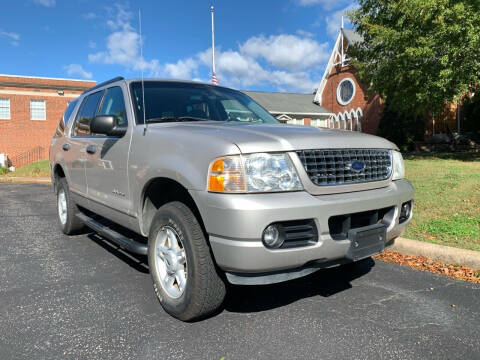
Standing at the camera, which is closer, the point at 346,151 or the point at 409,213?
the point at 346,151

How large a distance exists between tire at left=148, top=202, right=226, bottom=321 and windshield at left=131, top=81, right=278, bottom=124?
Answer: 1.13 m

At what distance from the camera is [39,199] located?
1011 cm

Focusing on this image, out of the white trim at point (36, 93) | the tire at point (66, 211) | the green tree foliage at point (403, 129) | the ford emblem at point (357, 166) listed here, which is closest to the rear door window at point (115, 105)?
the tire at point (66, 211)

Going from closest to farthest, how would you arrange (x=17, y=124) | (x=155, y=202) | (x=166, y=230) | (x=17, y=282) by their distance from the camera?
1. (x=166, y=230)
2. (x=155, y=202)
3. (x=17, y=282)
4. (x=17, y=124)

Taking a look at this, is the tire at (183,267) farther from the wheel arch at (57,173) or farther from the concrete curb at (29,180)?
the concrete curb at (29,180)

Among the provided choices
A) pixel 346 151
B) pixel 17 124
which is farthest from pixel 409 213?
pixel 17 124

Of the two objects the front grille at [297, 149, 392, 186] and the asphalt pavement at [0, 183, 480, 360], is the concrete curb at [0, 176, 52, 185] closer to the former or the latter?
the asphalt pavement at [0, 183, 480, 360]

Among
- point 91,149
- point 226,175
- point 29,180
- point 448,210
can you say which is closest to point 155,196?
point 226,175

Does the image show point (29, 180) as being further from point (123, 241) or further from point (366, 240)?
point (366, 240)

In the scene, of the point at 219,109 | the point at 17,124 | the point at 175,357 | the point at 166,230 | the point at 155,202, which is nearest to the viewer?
the point at 175,357

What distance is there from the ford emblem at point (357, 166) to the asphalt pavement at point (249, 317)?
44.7 inches

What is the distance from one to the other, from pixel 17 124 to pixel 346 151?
33.5 meters

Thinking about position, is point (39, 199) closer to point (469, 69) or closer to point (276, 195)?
point (276, 195)

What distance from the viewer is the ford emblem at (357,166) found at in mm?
2822
